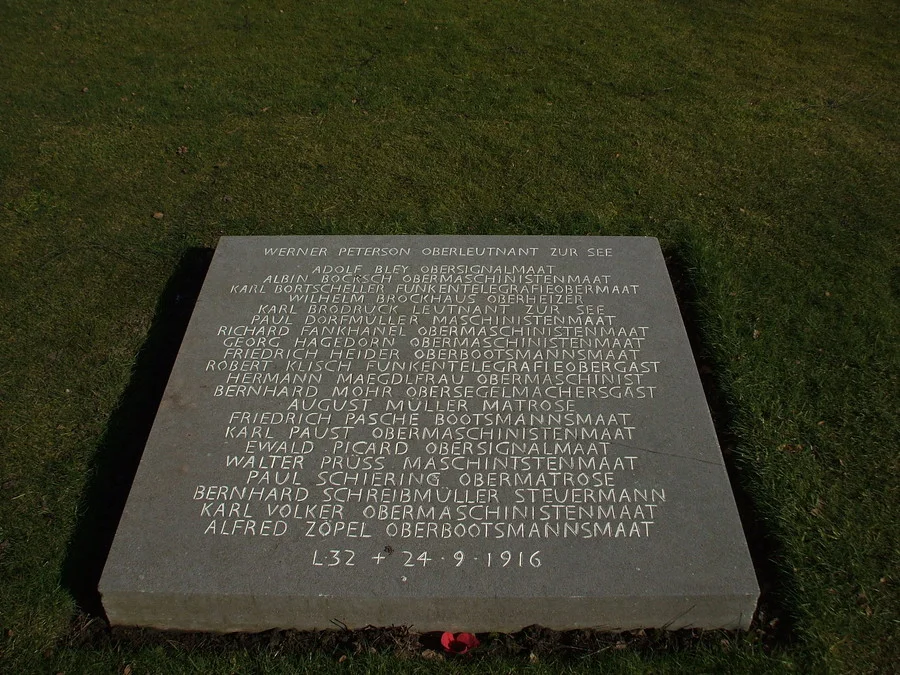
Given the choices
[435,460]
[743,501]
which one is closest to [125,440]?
[435,460]

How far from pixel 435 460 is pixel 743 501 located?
5.96ft

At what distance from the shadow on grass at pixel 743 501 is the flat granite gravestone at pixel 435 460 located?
258 mm

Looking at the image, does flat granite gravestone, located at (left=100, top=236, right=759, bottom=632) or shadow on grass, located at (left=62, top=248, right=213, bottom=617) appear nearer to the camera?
flat granite gravestone, located at (left=100, top=236, right=759, bottom=632)

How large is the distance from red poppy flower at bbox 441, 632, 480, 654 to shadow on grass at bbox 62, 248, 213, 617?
5.93ft

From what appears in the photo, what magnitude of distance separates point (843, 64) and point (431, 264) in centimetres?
624

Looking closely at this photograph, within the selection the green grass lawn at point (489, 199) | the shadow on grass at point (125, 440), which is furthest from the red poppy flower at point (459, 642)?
the shadow on grass at point (125, 440)

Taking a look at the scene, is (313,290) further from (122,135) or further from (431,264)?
(122,135)

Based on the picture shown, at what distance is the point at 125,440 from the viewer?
15.3 ft

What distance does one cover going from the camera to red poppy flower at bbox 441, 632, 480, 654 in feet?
11.7

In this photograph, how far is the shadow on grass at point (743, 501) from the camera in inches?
147

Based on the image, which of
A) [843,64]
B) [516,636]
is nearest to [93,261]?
[516,636]

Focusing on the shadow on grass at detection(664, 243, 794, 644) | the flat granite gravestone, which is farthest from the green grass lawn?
the flat granite gravestone

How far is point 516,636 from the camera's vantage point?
363 centimetres

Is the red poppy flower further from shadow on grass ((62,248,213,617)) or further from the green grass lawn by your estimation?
shadow on grass ((62,248,213,617))
